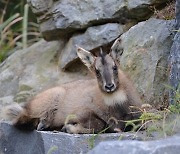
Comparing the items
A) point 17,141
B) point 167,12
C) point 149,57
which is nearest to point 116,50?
point 149,57

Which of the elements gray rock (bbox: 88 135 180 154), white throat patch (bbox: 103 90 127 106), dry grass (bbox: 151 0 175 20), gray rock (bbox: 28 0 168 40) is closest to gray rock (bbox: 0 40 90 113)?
gray rock (bbox: 28 0 168 40)

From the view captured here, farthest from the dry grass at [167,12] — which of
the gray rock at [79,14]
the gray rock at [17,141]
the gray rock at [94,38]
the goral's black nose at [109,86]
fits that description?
the gray rock at [17,141]

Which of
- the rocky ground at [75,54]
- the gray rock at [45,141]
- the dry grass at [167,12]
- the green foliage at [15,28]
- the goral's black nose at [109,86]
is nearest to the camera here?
the gray rock at [45,141]

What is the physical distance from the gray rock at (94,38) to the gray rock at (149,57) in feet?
2.13

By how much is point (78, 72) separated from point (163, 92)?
7.57 ft

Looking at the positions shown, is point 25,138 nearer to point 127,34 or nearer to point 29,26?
point 127,34

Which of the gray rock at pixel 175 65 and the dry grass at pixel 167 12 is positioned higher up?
the dry grass at pixel 167 12

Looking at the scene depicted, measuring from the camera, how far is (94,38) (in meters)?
9.78

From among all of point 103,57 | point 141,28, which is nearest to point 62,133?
point 103,57

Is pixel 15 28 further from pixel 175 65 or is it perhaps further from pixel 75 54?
pixel 175 65

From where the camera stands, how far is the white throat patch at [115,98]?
739 cm

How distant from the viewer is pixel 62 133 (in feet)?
23.5

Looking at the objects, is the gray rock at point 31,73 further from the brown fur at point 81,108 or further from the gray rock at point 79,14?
the brown fur at point 81,108

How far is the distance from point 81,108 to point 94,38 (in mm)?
2392
